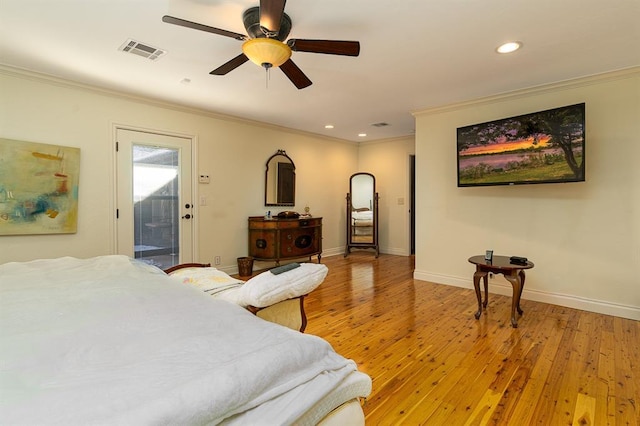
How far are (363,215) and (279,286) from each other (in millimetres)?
5014

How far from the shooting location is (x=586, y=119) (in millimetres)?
3361

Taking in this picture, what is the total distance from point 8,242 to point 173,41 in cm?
256

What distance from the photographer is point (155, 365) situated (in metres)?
0.81

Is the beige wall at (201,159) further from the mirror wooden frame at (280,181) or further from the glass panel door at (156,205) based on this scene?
the glass panel door at (156,205)

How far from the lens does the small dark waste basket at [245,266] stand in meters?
4.82

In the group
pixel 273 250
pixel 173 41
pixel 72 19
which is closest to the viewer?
pixel 72 19

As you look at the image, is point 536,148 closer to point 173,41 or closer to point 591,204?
point 591,204

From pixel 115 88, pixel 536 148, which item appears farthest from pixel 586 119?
pixel 115 88

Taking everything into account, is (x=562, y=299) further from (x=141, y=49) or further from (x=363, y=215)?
(x=141, y=49)

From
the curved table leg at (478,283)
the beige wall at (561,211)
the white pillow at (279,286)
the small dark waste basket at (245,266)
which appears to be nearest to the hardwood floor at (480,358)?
the curved table leg at (478,283)

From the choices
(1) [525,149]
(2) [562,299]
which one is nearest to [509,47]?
(1) [525,149]

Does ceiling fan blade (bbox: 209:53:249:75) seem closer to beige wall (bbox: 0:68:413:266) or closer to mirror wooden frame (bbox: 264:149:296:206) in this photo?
beige wall (bbox: 0:68:413:266)

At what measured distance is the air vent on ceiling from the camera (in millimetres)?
2631

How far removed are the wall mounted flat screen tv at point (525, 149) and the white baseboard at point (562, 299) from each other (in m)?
1.28
